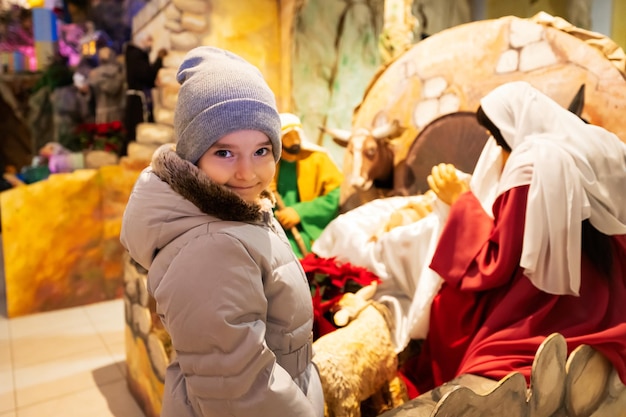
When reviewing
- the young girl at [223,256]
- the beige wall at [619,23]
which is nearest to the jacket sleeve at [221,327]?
the young girl at [223,256]

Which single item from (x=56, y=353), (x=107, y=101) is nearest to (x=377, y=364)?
(x=56, y=353)

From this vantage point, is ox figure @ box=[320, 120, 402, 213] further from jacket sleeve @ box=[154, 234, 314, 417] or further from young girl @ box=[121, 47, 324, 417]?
jacket sleeve @ box=[154, 234, 314, 417]

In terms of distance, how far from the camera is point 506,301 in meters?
1.75

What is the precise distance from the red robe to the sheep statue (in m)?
0.28

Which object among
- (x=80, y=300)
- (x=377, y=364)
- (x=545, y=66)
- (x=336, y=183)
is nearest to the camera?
(x=377, y=364)

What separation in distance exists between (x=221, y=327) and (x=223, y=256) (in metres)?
0.14

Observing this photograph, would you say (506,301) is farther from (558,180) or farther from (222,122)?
(222,122)

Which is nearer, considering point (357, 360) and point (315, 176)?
point (357, 360)

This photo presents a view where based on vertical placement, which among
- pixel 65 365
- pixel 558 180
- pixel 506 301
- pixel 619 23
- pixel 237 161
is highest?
pixel 619 23

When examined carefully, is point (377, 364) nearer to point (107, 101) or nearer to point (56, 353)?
point (56, 353)

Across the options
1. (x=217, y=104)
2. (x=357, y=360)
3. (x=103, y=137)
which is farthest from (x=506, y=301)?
(x=103, y=137)

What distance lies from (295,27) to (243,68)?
11.9ft

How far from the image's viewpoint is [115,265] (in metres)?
4.40

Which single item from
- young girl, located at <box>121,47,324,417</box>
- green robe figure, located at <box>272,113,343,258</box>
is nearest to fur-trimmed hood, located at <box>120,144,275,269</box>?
young girl, located at <box>121,47,324,417</box>
